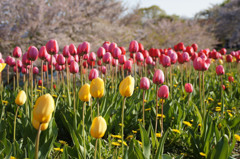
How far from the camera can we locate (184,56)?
3.23 metres

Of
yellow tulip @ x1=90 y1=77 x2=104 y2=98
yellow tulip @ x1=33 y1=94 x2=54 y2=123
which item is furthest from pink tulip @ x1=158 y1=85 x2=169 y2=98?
yellow tulip @ x1=33 y1=94 x2=54 y2=123

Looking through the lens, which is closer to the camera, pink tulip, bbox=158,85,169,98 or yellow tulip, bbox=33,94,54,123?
yellow tulip, bbox=33,94,54,123

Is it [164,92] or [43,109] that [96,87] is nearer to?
[43,109]

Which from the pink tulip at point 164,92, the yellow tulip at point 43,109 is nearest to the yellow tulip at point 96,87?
the yellow tulip at point 43,109

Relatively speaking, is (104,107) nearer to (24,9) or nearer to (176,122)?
(176,122)

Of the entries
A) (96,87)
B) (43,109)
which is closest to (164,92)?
(96,87)

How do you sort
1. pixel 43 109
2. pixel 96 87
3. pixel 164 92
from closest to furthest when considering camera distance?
pixel 43 109 < pixel 96 87 < pixel 164 92

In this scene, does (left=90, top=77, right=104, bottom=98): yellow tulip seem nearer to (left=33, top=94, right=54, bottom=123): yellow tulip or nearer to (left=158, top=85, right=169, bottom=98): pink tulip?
(left=33, top=94, right=54, bottom=123): yellow tulip

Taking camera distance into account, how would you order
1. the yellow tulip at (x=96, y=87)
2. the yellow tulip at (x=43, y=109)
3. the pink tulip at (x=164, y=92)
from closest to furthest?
the yellow tulip at (x=43, y=109) < the yellow tulip at (x=96, y=87) < the pink tulip at (x=164, y=92)

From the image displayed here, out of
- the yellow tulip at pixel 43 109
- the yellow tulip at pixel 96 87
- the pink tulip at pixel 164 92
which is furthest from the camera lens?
the pink tulip at pixel 164 92

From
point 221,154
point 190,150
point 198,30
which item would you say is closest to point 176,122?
point 190,150

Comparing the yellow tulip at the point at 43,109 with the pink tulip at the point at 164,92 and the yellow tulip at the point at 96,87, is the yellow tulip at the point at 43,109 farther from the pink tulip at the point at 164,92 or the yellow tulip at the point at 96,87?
the pink tulip at the point at 164,92

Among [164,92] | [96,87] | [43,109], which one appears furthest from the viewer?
[164,92]

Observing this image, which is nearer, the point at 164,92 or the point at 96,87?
the point at 96,87
